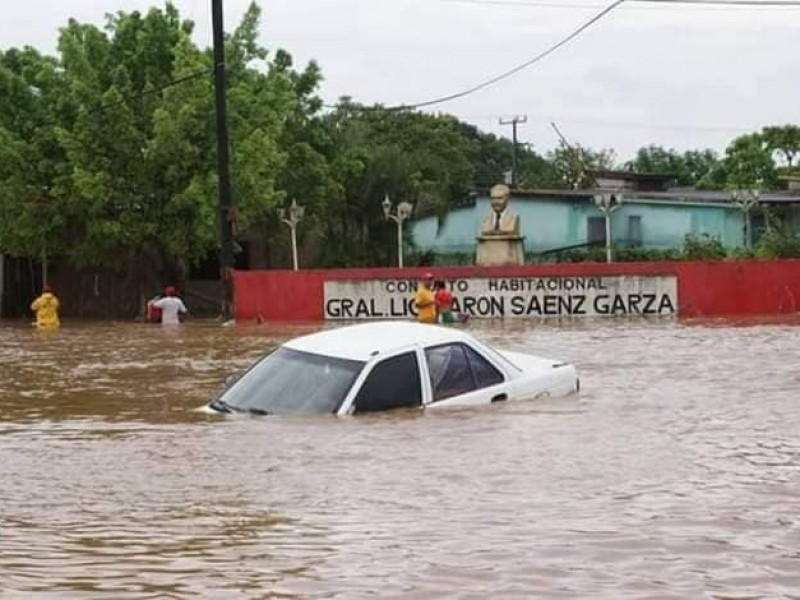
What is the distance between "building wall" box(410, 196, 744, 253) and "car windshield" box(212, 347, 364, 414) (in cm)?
3517

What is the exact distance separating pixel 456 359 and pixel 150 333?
17.4 metres

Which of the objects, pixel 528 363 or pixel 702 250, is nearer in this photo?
pixel 528 363

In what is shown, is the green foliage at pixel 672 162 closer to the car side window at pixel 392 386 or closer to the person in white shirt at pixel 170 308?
the person in white shirt at pixel 170 308

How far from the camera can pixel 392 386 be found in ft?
40.7

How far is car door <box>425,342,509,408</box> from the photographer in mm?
12664

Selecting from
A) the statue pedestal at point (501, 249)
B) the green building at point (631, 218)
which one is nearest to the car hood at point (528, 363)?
the statue pedestal at point (501, 249)

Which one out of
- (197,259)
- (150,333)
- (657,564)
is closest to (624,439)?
(657,564)

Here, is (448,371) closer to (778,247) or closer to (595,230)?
(778,247)

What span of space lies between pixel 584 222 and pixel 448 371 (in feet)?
118

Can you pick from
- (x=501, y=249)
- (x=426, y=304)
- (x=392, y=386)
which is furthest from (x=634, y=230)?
(x=392, y=386)

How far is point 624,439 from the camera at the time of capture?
11477 mm

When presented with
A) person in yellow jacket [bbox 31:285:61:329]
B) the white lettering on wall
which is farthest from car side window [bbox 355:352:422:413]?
the white lettering on wall

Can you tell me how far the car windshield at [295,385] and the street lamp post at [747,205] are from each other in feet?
108

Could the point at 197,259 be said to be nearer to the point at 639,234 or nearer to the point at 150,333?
the point at 150,333
